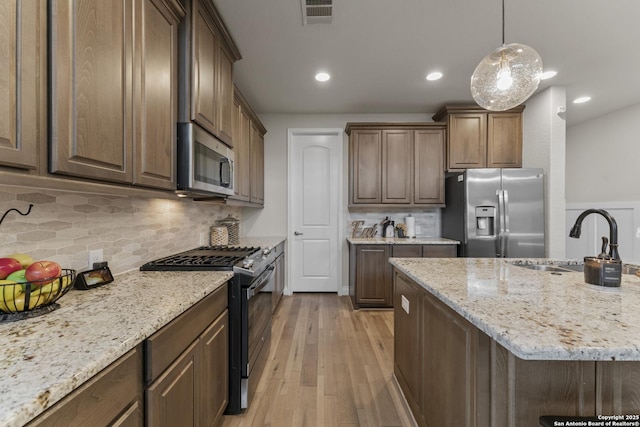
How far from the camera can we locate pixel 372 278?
3.46 m

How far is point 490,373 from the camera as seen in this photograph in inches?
37.1

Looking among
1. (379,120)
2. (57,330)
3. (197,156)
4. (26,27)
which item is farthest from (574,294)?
(379,120)

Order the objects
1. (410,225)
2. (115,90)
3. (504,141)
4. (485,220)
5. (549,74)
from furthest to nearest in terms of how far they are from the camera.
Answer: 1. (410,225)
2. (504,141)
3. (485,220)
4. (549,74)
5. (115,90)

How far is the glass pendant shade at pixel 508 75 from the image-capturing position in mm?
1593

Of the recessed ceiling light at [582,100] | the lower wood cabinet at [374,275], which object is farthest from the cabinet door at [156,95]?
the recessed ceiling light at [582,100]

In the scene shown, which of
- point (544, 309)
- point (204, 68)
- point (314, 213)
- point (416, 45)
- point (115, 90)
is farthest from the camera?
point (314, 213)

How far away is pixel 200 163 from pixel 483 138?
3513 millimetres

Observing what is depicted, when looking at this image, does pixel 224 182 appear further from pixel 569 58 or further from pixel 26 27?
pixel 569 58

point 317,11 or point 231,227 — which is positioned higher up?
point 317,11

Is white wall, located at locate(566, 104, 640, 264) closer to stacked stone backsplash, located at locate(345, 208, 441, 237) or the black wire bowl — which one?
stacked stone backsplash, located at locate(345, 208, 441, 237)

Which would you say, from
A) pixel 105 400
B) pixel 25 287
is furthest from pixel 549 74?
pixel 25 287

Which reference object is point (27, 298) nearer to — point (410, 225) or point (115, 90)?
point (115, 90)

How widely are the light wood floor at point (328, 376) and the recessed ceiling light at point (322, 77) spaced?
2712 millimetres

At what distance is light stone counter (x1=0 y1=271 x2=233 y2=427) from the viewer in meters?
0.55
